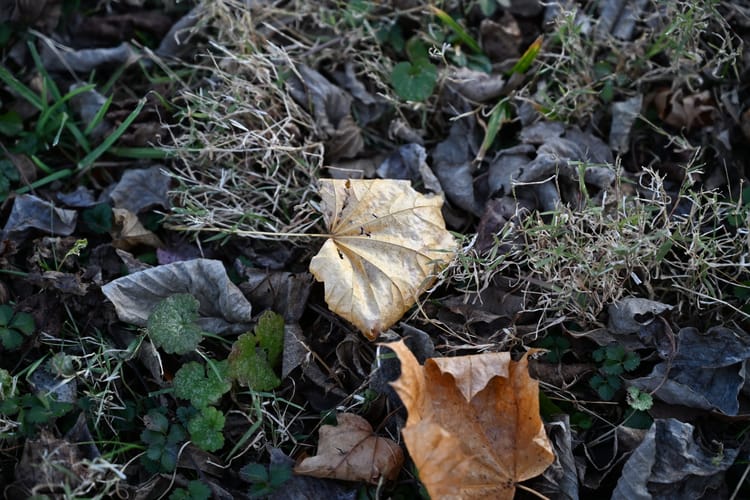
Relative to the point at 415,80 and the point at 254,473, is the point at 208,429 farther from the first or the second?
the point at 415,80

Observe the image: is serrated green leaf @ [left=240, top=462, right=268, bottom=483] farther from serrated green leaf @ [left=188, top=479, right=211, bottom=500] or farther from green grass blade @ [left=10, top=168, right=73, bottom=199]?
green grass blade @ [left=10, top=168, right=73, bottom=199]

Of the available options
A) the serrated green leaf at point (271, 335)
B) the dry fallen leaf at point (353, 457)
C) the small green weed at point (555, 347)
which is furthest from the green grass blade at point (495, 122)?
the dry fallen leaf at point (353, 457)

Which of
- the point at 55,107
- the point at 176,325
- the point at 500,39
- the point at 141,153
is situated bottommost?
the point at 176,325

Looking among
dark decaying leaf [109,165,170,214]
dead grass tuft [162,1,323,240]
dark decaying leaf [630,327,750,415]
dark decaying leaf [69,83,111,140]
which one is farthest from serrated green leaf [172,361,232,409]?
dark decaying leaf [630,327,750,415]

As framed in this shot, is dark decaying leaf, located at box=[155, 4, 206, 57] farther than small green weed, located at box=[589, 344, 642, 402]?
Yes

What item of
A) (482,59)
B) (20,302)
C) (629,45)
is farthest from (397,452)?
(629,45)

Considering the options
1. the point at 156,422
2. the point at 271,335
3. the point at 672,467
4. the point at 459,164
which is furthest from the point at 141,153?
the point at 672,467
